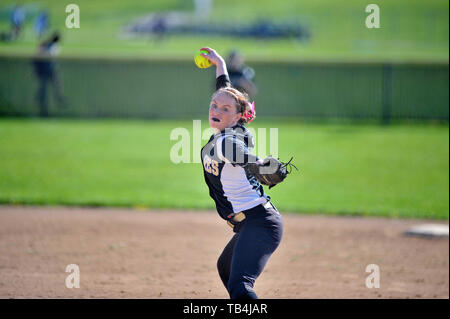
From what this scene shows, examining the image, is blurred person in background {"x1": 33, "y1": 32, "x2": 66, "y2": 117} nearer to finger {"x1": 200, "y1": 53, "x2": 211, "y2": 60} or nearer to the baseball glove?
finger {"x1": 200, "y1": 53, "x2": 211, "y2": 60}

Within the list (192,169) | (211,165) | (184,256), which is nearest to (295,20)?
(192,169)

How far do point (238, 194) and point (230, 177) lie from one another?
14 cm

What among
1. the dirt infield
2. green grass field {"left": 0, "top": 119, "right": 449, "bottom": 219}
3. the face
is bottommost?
green grass field {"left": 0, "top": 119, "right": 449, "bottom": 219}

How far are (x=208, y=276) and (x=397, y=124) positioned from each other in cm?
1469

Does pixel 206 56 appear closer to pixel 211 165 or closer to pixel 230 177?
pixel 211 165

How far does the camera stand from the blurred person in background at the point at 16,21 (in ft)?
62.6

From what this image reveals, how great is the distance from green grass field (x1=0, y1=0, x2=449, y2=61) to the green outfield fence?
3.42 m

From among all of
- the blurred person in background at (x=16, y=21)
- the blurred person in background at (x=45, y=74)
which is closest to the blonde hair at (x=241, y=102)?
the blurred person in background at (x=45, y=74)

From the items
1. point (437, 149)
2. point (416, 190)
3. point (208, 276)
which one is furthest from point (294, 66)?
point (208, 276)

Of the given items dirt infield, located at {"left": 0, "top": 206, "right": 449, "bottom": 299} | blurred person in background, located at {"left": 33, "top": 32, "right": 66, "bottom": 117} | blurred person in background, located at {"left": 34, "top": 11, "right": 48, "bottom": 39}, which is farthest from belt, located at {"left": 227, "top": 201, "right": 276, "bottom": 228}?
blurred person in background, located at {"left": 34, "top": 11, "right": 48, "bottom": 39}

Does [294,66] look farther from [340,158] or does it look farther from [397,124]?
[340,158]

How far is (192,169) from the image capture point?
13133 millimetres

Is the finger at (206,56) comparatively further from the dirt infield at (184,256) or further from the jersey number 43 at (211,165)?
the dirt infield at (184,256)

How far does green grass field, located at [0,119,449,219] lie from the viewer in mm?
9938
